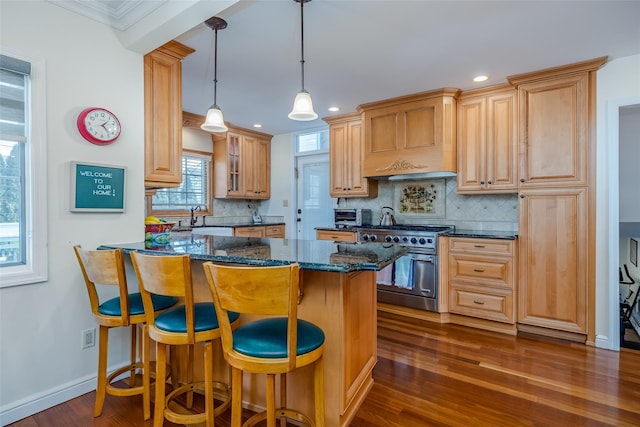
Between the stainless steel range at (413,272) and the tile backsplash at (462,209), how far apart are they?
29 centimetres

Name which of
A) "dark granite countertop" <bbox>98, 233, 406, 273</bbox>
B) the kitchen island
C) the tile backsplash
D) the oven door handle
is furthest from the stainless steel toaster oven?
the kitchen island

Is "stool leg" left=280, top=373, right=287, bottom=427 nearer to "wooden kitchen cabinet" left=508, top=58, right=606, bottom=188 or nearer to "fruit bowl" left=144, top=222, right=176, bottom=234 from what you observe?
"fruit bowl" left=144, top=222, right=176, bottom=234

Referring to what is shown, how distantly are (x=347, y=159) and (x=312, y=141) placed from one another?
3.53 ft

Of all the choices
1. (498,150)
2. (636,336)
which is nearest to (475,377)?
(636,336)

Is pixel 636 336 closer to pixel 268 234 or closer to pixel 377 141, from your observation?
pixel 377 141

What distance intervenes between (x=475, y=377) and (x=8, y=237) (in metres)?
3.10

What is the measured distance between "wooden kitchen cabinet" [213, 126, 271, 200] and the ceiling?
4.95 ft

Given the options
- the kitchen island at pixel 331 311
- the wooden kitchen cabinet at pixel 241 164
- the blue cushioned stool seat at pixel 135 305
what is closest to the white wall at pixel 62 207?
the blue cushioned stool seat at pixel 135 305

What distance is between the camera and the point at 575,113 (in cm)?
290

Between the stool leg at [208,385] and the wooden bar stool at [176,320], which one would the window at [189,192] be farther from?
the stool leg at [208,385]

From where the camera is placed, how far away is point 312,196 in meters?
5.31

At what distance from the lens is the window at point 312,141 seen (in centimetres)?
515

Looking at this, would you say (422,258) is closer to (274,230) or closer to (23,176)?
(274,230)

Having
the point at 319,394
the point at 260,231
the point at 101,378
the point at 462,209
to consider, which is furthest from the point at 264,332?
the point at 260,231
